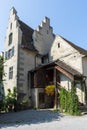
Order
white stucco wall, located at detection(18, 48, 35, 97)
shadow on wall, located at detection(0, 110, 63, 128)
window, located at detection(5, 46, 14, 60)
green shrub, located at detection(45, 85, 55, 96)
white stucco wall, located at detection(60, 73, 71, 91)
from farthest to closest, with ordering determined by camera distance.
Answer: window, located at detection(5, 46, 14, 60) < white stucco wall, located at detection(18, 48, 35, 97) < white stucco wall, located at detection(60, 73, 71, 91) < green shrub, located at detection(45, 85, 55, 96) < shadow on wall, located at detection(0, 110, 63, 128)

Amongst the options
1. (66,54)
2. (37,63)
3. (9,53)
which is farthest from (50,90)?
(9,53)

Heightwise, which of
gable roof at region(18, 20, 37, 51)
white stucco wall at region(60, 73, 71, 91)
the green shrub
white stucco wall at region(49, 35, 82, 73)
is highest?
gable roof at region(18, 20, 37, 51)

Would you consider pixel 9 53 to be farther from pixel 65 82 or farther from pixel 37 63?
pixel 65 82

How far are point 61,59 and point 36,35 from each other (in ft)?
20.6

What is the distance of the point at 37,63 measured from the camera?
29.0 meters

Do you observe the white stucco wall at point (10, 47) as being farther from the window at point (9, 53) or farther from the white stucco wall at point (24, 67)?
the white stucco wall at point (24, 67)

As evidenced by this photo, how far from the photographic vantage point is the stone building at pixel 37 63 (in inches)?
944

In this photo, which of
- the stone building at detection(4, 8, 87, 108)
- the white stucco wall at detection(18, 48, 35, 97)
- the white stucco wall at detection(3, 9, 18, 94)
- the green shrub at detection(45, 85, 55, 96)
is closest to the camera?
the stone building at detection(4, 8, 87, 108)

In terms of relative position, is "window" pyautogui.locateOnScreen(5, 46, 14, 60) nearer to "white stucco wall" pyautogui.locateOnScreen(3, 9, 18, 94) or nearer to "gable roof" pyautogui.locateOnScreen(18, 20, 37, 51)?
"white stucco wall" pyautogui.locateOnScreen(3, 9, 18, 94)

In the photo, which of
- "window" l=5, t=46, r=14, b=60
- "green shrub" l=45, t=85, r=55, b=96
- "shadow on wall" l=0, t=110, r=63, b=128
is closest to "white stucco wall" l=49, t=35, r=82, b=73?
"green shrub" l=45, t=85, r=55, b=96

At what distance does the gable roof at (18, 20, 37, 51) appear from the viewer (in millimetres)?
27916

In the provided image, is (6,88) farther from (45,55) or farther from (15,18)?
(15,18)

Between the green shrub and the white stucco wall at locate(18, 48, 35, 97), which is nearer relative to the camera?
the green shrub

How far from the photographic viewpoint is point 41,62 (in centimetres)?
2992
